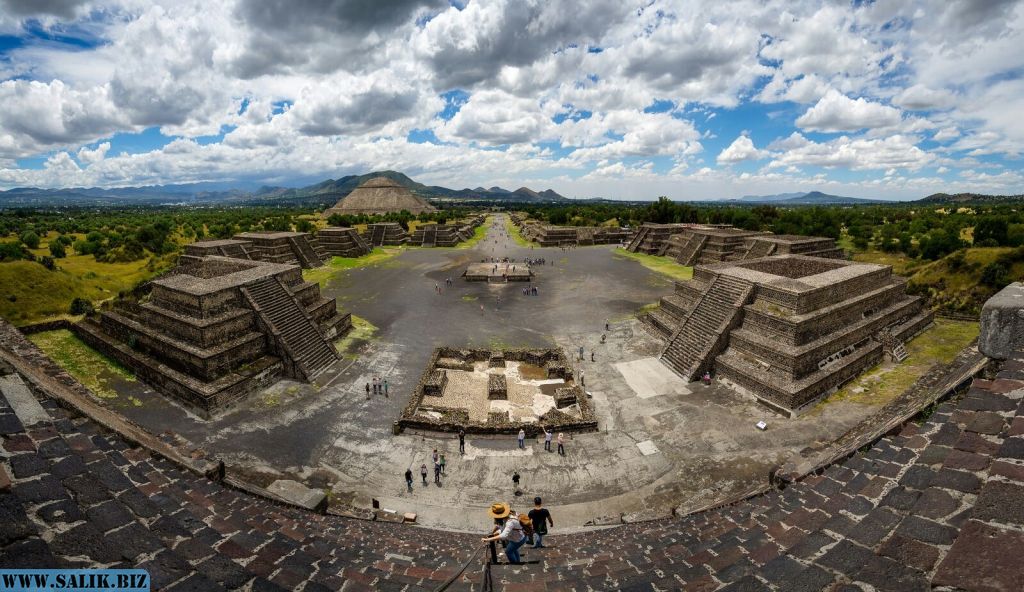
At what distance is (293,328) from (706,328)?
1824 cm

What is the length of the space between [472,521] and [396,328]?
14.8m

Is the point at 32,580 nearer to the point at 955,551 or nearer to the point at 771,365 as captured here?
the point at 955,551

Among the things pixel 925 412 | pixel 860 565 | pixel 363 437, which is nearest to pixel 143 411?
pixel 363 437

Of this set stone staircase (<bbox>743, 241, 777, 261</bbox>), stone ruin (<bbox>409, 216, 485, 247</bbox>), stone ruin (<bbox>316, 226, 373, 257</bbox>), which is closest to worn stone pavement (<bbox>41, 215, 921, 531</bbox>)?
stone staircase (<bbox>743, 241, 777, 261</bbox>)

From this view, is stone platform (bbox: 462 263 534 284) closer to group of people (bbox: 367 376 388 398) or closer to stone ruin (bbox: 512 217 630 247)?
group of people (bbox: 367 376 388 398)

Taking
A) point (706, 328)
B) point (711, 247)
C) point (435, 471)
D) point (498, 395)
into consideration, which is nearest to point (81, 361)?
point (435, 471)

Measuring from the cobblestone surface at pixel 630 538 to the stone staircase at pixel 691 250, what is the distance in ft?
123

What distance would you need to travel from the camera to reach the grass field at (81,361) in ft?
51.9

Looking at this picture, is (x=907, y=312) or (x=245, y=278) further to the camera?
(x=907, y=312)

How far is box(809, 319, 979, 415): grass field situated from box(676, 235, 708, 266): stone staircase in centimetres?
2122

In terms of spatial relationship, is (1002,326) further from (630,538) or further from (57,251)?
(57,251)

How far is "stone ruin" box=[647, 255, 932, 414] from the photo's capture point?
1549cm

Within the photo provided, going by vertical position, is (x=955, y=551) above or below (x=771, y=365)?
above

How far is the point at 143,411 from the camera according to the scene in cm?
1452
